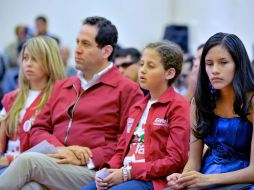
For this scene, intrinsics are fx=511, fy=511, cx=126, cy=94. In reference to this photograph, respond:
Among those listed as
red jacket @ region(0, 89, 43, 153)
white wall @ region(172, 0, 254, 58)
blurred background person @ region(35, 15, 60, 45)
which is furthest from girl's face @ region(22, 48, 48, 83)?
blurred background person @ region(35, 15, 60, 45)

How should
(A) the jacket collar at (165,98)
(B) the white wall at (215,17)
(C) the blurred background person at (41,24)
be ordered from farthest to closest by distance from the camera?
(C) the blurred background person at (41,24), (B) the white wall at (215,17), (A) the jacket collar at (165,98)

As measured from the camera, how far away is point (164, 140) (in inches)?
105

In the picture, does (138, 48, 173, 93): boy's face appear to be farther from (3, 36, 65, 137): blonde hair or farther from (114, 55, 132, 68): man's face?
(114, 55, 132, 68): man's face

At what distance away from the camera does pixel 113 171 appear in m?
2.67

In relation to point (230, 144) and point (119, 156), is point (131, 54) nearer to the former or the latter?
point (119, 156)

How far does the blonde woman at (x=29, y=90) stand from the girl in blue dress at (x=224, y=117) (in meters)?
1.31

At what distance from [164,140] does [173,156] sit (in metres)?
0.12

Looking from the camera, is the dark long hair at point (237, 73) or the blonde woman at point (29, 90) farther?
the blonde woman at point (29, 90)

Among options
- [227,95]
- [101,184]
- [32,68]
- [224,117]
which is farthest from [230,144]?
[32,68]

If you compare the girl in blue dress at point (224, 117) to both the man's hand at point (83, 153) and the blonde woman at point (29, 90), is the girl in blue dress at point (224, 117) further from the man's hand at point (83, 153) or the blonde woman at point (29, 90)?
the blonde woman at point (29, 90)

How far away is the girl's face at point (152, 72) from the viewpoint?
280 centimetres

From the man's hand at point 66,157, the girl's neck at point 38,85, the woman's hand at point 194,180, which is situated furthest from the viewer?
the girl's neck at point 38,85

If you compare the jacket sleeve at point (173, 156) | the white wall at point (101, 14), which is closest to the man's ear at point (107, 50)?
the jacket sleeve at point (173, 156)

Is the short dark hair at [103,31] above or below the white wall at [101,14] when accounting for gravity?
above
